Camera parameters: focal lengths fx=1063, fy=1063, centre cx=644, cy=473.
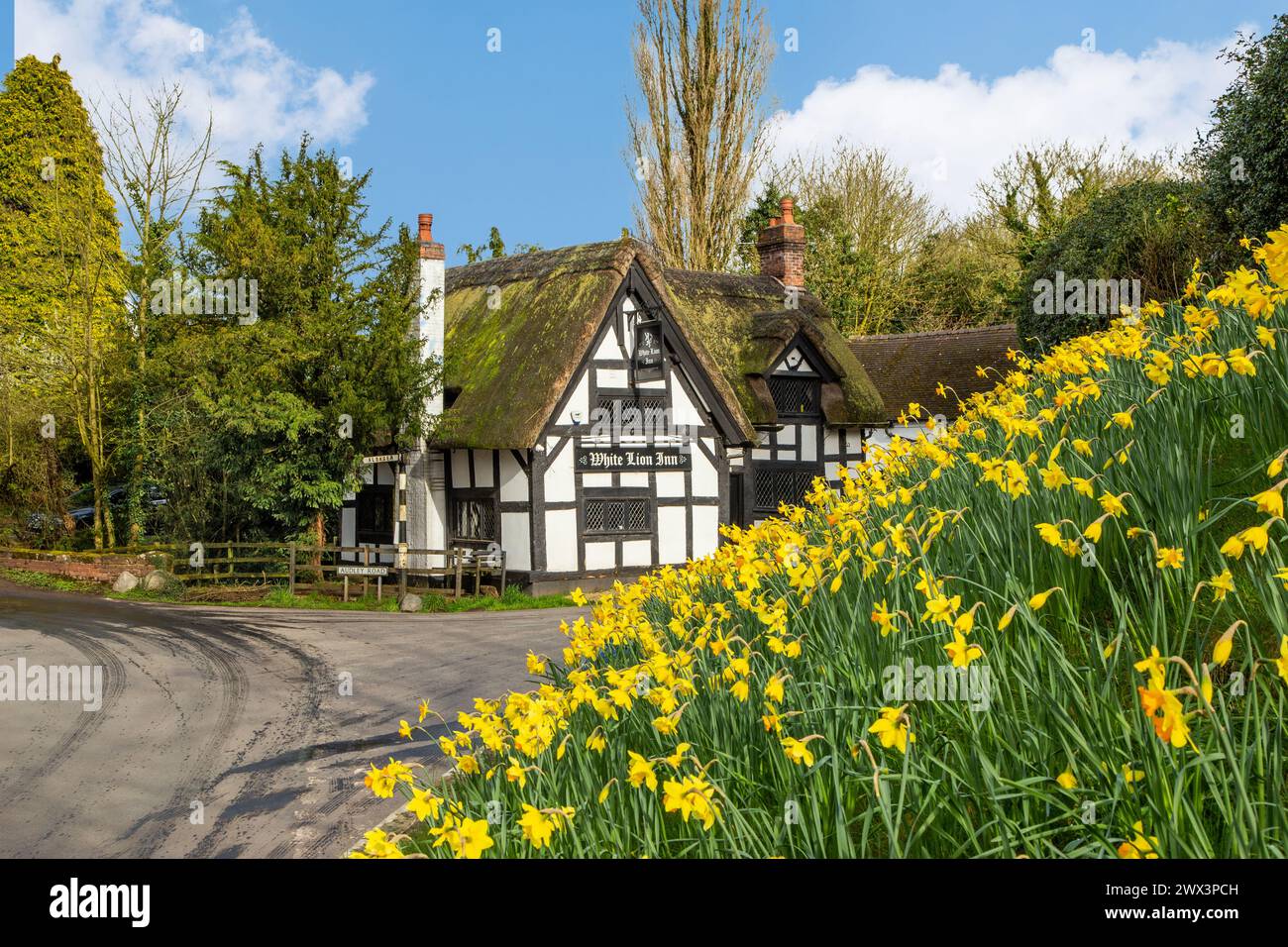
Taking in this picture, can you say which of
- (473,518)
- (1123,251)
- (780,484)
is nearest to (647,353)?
(473,518)

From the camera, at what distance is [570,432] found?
19062 mm

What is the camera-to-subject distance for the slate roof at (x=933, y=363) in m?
26.1

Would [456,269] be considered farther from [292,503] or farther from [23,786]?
[23,786]

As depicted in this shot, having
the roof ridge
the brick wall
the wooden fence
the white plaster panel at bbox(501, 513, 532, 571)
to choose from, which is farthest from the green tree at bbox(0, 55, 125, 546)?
the roof ridge

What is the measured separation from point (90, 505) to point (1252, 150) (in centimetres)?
2815

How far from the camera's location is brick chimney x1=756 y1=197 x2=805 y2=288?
28.0 m

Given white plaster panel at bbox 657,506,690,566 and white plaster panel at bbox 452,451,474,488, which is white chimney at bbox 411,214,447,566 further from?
white plaster panel at bbox 657,506,690,566

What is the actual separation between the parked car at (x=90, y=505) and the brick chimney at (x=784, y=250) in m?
15.9

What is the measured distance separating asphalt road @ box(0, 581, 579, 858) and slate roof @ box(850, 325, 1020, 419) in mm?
A: 13594

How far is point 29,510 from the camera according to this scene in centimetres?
2420

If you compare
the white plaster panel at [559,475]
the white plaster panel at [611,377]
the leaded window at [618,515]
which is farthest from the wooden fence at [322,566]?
the white plaster panel at [611,377]

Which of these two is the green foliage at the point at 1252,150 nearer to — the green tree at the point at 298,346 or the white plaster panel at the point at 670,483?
the white plaster panel at the point at 670,483
